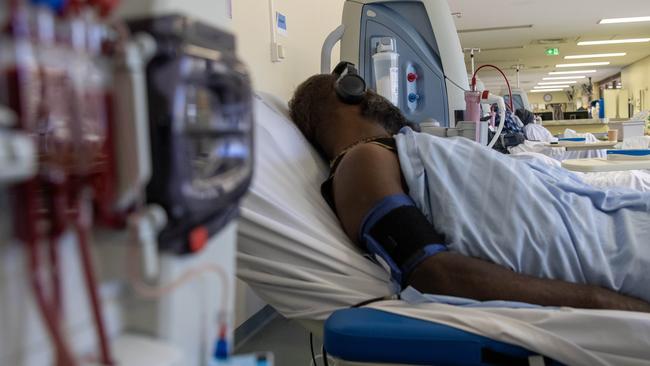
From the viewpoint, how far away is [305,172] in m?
1.20

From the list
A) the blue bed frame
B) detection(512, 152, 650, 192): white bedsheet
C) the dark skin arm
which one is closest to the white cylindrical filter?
detection(512, 152, 650, 192): white bedsheet

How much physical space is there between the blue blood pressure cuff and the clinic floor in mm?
1104

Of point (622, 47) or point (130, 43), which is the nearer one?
point (130, 43)

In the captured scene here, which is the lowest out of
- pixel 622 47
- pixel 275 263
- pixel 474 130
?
pixel 275 263

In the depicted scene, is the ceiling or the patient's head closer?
the patient's head

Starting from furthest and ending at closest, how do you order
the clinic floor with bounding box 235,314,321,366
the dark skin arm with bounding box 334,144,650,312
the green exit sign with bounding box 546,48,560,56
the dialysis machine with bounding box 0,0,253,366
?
the green exit sign with bounding box 546,48,560,56 < the clinic floor with bounding box 235,314,321,366 < the dark skin arm with bounding box 334,144,650,312 < the dialysis machine with bounding box 0,0,253,366

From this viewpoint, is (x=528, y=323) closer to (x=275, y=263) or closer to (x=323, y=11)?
(x=275, y=263)

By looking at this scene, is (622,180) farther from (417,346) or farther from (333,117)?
(417,346)

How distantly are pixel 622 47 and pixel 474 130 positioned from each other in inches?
367

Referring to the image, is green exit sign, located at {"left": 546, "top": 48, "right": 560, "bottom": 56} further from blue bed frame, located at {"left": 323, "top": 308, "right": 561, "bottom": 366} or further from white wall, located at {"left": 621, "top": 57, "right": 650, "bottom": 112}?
blue bed frame, located at {"left": 323, "top": 308, "right": 561, "bottom": 366}

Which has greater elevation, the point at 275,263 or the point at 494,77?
the point at 494,77

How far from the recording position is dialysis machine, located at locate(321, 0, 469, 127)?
203cm

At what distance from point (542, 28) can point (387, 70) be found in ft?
20.7

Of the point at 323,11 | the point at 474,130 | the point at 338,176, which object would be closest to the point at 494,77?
the point at 323,11
